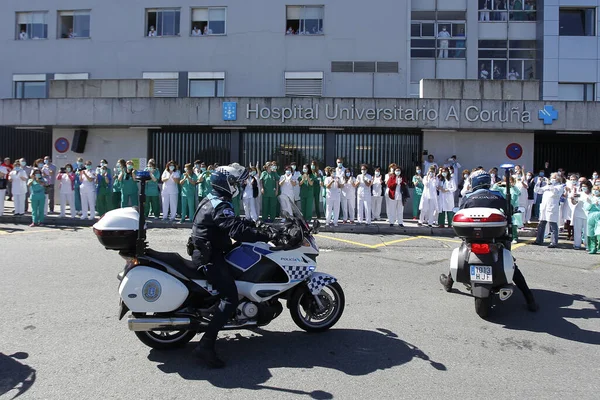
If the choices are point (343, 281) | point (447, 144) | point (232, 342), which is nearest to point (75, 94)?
point (447, 144)

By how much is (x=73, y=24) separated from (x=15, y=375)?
85.4ft

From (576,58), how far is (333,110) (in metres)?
16.1

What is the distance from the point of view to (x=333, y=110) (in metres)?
17.3

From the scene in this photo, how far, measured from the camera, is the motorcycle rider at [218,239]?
4.43 meters

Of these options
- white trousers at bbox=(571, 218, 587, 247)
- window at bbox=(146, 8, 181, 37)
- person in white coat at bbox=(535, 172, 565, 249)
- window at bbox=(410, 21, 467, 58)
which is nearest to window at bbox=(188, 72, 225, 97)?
window at bbox=(146, 8, 181, 37)

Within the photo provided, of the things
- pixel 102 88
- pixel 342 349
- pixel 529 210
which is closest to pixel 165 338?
pixel 342 349

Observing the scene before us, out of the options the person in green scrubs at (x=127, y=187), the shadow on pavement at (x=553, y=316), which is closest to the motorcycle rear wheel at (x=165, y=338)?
the shadow on pavement at (x=553, y=316)

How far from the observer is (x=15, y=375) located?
13.5 feet

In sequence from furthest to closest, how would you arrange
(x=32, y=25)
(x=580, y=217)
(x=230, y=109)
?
1. (x=32, y=25)
2. (x=230, y=109)
3. (x=580, y=217)

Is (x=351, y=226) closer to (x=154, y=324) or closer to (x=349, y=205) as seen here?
(x=349, y=205)

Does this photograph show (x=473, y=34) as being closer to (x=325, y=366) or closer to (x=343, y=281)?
(x=343, y=281)

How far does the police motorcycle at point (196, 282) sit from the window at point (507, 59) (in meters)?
23.8

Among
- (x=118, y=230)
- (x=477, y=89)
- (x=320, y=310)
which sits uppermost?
(x=477, y=89)

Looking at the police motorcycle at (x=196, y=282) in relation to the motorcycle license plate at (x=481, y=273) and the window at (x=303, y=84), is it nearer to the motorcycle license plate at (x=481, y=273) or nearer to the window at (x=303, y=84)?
the motorcycle license plate at (x=481, y=273)
